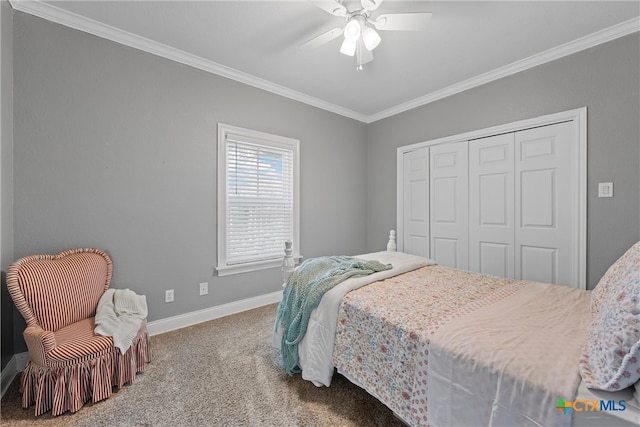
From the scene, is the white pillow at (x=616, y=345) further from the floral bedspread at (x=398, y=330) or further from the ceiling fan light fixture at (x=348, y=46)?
the ceiling fan light fixture at (x=348, y=46)

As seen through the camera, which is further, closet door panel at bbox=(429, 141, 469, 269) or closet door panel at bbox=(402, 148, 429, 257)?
closet door panel at bbox=(402, 148, 429, 257)

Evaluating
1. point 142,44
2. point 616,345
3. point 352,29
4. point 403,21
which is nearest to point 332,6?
point 352,29

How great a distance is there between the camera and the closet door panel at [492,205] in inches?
114

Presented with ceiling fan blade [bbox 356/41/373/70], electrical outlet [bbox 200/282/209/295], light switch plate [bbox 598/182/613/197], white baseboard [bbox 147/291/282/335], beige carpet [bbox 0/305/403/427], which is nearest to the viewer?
beige carpet [bbox 0/305/403/427]

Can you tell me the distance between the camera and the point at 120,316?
1.86 meters

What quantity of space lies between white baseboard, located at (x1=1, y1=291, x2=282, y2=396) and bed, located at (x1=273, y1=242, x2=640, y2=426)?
140 cm

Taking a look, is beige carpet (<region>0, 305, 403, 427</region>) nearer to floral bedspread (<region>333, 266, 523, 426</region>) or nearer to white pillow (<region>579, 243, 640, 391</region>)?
floral bedspread (<region>333, 266, 523, 426</region>)

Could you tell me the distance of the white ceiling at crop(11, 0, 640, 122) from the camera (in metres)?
2.00

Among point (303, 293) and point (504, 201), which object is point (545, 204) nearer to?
point (504, 201)

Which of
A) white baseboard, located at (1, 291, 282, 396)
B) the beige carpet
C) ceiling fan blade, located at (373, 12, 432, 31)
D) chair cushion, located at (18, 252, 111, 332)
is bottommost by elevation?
the beige carpet

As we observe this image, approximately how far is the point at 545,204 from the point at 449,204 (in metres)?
0.93

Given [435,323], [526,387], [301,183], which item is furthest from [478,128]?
[526,387]

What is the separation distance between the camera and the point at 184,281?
2666mm

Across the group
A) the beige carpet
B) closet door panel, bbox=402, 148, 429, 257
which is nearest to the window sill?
the beige carpet
